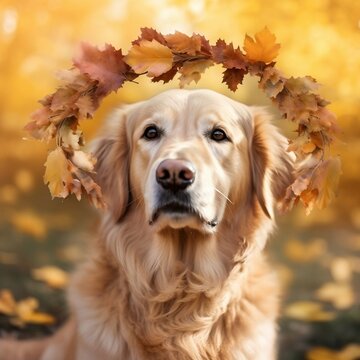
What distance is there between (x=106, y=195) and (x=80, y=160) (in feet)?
0.78

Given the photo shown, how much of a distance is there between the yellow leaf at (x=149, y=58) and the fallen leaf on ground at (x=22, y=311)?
6.42ft

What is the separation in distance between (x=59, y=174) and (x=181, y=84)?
563mm

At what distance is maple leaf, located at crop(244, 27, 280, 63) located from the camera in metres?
2.49

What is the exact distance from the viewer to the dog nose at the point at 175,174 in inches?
94.8

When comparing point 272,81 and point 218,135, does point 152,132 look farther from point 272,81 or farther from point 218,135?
point 272,81

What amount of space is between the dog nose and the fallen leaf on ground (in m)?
1.86

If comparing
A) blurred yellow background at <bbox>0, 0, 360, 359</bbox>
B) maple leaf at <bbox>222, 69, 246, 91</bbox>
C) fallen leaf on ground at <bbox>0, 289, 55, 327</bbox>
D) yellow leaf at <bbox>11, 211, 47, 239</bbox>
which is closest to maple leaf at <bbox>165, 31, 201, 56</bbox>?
maple leaf at <bbox>222, 69, 246, 91</bbox>

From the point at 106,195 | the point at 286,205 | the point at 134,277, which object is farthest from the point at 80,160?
the point at 286,205

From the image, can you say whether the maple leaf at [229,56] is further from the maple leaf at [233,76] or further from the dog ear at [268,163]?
the dog ear at [268,163]

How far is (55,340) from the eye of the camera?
3184mm

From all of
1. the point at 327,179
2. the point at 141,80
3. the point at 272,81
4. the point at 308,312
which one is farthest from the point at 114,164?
the point at 308,312

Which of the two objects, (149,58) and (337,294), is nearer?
(149,58)

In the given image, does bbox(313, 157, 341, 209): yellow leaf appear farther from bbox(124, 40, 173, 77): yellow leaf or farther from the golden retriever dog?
bbox(124, 40, 173, 77): yellow leaf

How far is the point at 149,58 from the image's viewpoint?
2543 mm
